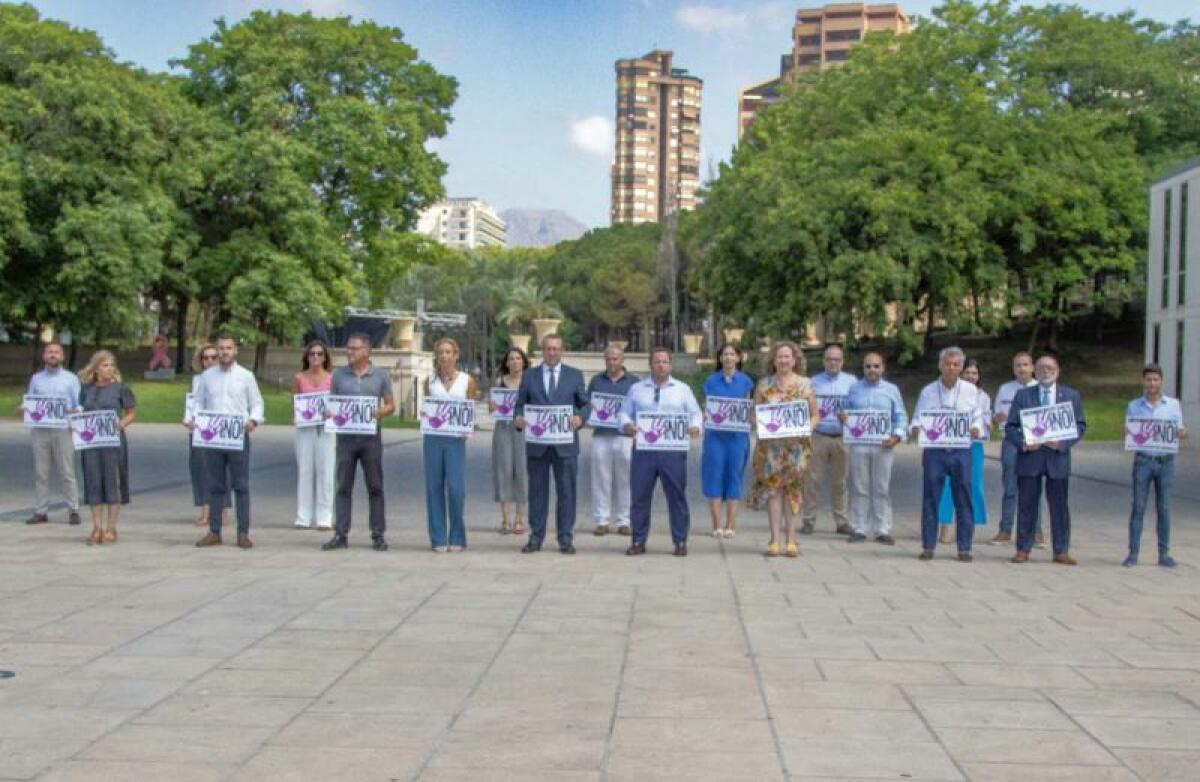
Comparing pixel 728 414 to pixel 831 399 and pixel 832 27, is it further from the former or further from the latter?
pixel 832 27

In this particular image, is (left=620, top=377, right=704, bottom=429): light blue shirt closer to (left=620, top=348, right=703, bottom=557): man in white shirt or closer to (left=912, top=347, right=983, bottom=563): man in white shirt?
(left=620, top=348, right=703, bottom=557): man in white shirt

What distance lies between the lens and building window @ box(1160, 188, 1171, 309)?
126 ft

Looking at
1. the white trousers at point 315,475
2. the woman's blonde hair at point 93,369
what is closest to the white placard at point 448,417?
the white trousers at point 315,475

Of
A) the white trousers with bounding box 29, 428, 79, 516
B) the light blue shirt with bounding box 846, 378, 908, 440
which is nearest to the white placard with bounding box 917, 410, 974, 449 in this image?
the light blue shirt with bounding box 846, 378, 908, 440

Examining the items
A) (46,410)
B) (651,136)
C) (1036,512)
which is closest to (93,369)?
(46,410)

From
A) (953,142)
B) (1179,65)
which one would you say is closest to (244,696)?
(953,142)

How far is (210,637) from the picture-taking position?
7633 mm

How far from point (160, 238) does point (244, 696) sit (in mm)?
35278

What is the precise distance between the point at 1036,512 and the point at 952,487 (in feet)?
2.41

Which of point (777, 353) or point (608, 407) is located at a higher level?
point (777, 353)

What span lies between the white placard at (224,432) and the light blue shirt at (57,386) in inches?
75.6

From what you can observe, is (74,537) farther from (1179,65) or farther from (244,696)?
(1179,65)

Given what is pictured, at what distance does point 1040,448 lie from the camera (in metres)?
11.5

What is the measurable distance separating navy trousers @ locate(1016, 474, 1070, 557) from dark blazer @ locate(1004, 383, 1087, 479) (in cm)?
11
